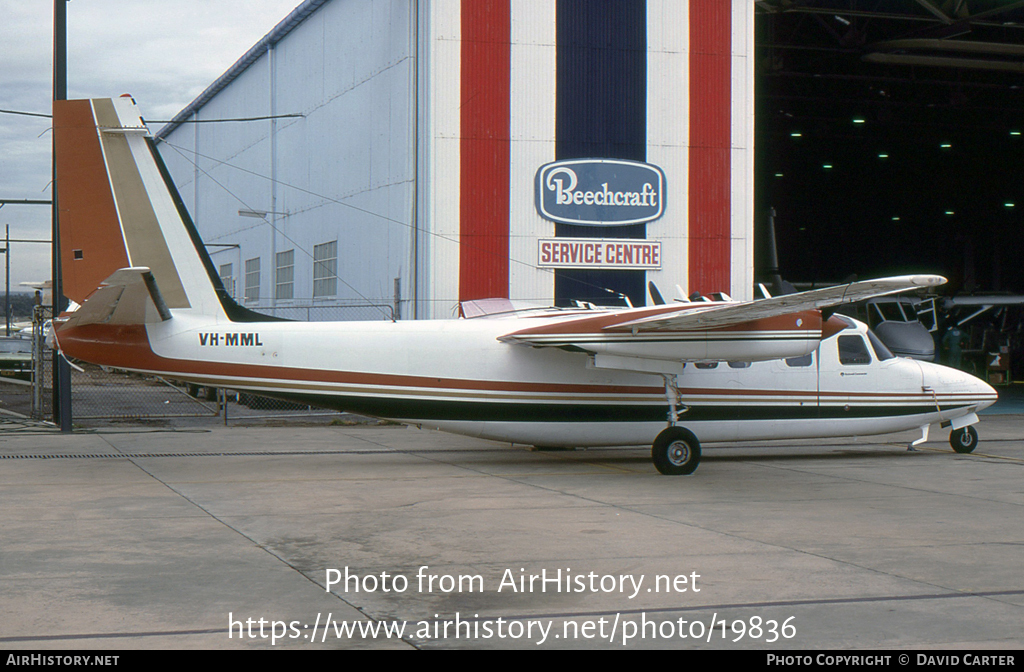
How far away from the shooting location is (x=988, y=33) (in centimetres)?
2934

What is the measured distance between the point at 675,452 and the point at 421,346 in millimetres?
3749

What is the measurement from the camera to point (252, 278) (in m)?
31.7

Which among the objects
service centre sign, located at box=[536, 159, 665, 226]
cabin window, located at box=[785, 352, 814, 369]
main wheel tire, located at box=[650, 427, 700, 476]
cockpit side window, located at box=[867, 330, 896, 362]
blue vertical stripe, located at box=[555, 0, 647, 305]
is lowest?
main wheel tire, located at box=[650, 427, 700, 476]

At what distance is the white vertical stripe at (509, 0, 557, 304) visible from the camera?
19.7 m

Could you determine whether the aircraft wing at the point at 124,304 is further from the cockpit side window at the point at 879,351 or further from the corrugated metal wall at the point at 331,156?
the cockpit side window at the point at 879,351

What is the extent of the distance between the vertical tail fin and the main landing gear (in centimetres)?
674

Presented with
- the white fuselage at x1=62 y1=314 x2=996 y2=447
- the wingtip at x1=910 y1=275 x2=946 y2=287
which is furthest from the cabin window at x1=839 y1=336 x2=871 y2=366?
the wingtip at x1=910 y1=275 x2=946 y2=287

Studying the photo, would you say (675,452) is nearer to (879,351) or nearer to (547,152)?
(879,351)

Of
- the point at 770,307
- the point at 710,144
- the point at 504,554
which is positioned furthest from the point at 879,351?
the point at 504,554

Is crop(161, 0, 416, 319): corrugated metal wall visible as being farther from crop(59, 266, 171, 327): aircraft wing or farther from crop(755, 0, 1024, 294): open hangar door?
crop(755, 0, 1024, 294): open hangar door

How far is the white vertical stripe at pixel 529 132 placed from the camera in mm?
19656
